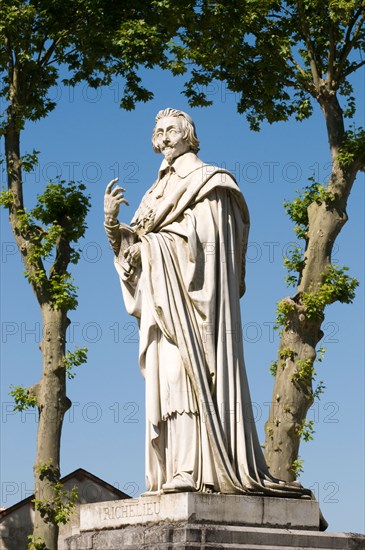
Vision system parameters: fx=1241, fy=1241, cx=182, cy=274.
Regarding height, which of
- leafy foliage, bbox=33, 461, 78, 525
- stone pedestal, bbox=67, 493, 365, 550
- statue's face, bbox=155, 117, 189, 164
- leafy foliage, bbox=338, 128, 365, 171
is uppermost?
leafy foliage, bbox=338, 128, 365, 171

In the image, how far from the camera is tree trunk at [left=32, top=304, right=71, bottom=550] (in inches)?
754

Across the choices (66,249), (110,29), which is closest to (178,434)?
(66,249)

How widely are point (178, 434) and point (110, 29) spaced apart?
12283 mm

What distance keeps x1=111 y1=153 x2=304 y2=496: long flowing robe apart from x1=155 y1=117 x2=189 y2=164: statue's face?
0.12m

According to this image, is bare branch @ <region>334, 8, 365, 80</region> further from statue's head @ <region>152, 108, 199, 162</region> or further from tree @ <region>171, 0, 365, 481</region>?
statue's head @ <region>152, 108, 199, 162</region>

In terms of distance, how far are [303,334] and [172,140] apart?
8936 millimetres

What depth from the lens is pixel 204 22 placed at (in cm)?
2102

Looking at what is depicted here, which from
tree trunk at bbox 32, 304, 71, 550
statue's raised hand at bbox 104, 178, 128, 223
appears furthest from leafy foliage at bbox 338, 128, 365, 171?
statue's raised hand at bbox 104, 178, 128, 223

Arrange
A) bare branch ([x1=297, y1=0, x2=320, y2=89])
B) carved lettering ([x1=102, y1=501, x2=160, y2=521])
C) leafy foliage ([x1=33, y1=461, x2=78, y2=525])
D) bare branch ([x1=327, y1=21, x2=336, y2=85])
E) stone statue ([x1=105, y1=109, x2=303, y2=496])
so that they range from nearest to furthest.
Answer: carved lettering ([x1=102, y1=501, x2=160, y2=521]) < stone statue ([x1=105, y1=109, x2=303, y2=496]) < leafy foliage ([x1=33, y1=461, x2=78, y2=525]) < bare branch ([x1=327, y1=21, x2=336, y2=85]) < bare branch ([x1=297, y1=0, x2=320, y2=89])

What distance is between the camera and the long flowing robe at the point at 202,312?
995cm

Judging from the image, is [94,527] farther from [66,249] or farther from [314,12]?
[314,12]

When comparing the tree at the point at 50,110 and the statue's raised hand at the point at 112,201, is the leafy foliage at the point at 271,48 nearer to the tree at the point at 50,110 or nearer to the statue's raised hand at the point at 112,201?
the tree at the point at 50,110

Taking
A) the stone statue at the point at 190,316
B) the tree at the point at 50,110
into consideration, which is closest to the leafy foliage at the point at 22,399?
the tree at the point at 50,110

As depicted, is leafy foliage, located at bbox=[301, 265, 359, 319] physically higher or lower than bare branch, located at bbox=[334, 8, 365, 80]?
lower
